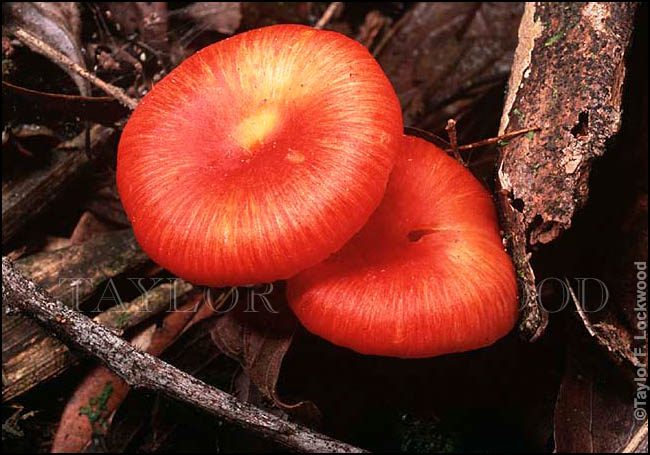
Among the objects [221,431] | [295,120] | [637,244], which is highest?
[295,120]

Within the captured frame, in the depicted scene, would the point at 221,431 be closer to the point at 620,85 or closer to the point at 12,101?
the point at 12,101

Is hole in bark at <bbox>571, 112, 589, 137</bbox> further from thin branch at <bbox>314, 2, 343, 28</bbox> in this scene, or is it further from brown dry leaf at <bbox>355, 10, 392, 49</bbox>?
thin branch at <bbox>314, 2, 343, 28</bbox>

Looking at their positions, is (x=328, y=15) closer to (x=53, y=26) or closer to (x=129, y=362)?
(x=53, y=26)

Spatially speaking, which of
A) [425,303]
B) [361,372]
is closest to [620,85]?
[425,303]

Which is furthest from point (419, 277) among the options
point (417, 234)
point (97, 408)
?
point (97, 408)

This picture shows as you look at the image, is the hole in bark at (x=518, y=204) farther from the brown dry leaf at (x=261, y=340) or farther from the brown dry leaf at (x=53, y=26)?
the brown dry leaf at (x=53, y=26)
